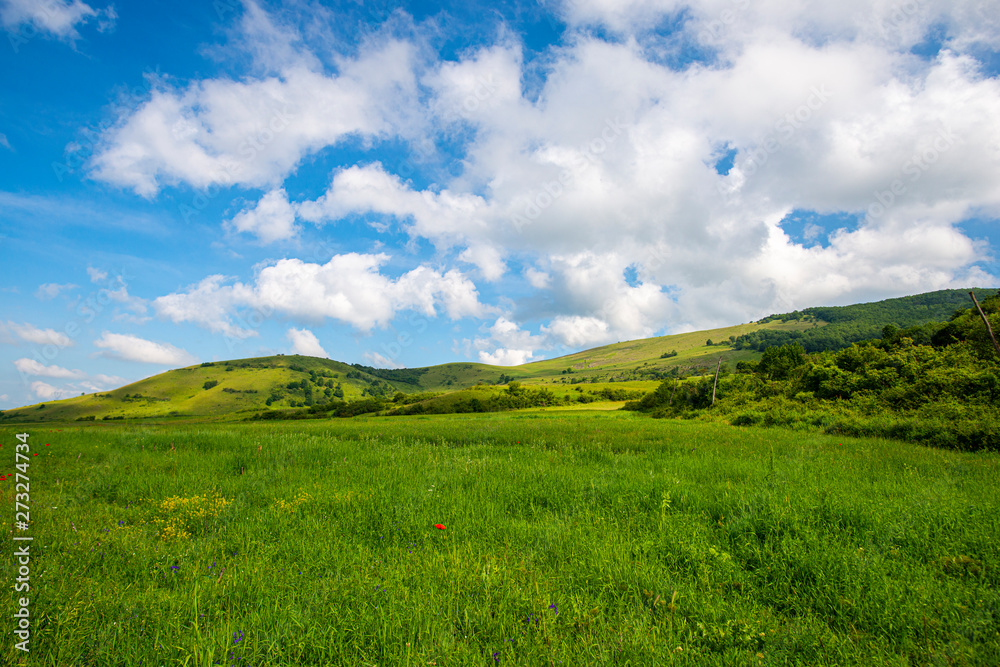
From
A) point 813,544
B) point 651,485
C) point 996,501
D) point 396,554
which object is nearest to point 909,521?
point 813,544

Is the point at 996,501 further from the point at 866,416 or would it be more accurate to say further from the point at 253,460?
the point at 866,416

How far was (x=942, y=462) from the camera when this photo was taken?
36.4 ft

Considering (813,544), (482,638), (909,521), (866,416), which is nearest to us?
(482,638)

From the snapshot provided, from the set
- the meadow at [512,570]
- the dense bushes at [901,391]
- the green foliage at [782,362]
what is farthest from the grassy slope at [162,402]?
the meadow at [512,570]

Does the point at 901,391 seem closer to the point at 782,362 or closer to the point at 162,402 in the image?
the point at 782,362

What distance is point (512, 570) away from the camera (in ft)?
14.7

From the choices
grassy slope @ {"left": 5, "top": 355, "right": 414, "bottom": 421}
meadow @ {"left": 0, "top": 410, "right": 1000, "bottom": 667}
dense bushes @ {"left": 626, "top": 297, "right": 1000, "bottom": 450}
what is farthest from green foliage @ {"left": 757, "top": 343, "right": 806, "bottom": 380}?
grassy slope @ {"left": 5, "top": 355, "right": 414, "bottom": 421}

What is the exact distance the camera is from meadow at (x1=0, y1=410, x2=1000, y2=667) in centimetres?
332

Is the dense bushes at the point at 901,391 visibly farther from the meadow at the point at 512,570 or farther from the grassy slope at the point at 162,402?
the grassy slope at the point at 162,402

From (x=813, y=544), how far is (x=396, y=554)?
17.2 feet

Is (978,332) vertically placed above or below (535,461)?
above

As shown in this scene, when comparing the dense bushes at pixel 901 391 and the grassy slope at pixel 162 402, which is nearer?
the dense bushes at pixel 901 391

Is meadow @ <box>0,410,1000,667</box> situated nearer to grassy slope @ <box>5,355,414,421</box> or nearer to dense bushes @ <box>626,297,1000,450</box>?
dense bushes @ <box>626,297,1000,450</box>

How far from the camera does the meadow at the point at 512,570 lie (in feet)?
10.9
